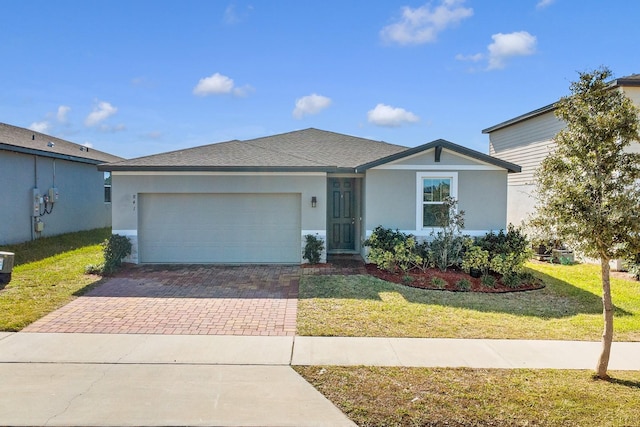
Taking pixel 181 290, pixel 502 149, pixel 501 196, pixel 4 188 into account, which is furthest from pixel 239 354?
pixel 502 149

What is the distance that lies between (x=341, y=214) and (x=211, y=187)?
434 cm

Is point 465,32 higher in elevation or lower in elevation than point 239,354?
higher

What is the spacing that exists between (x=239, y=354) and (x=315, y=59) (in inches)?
516

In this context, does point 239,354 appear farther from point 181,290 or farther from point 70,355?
point 181,290

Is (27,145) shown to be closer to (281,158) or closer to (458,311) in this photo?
(281,158)

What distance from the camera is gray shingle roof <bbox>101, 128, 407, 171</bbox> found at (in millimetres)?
11609

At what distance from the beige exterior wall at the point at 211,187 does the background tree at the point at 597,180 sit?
298 inches

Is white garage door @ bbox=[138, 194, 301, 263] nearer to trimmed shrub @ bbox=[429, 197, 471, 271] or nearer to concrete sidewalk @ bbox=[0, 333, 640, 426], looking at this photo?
trimmed shrub @ bbox=[429, 197, 471, 271]

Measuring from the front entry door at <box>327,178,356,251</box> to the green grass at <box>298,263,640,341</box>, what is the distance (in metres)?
3.74

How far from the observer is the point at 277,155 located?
13.0 meters

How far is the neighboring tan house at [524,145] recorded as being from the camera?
51.7ft

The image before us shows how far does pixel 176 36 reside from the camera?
14.8 meters

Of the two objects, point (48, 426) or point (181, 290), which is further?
point (181, 290)

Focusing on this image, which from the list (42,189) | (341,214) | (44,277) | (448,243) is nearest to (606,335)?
(448,243)
